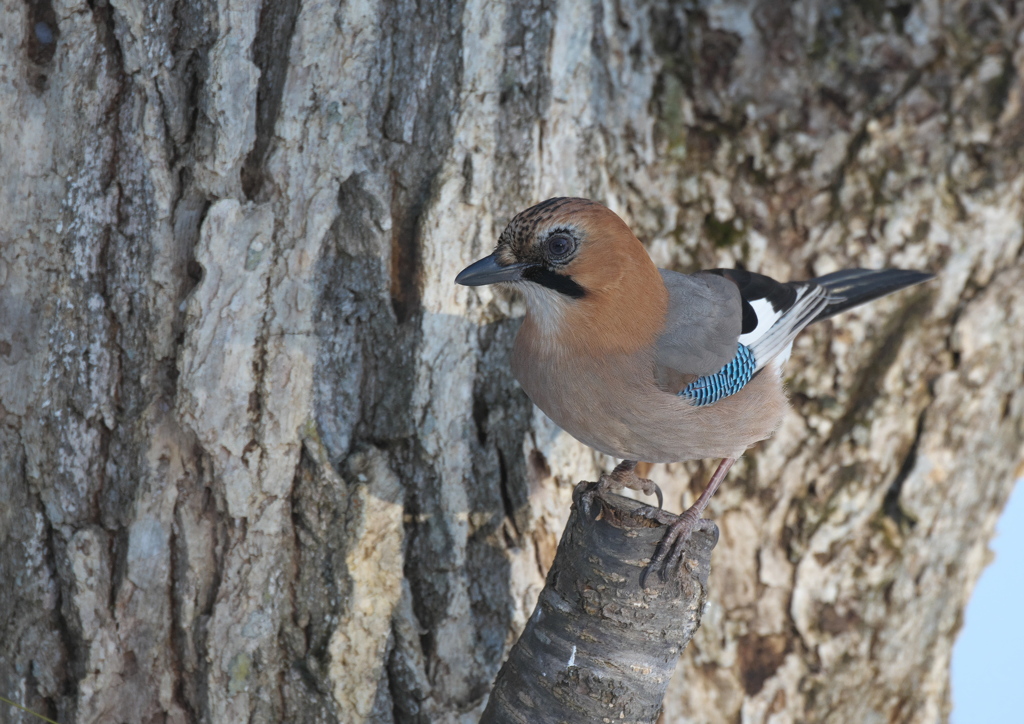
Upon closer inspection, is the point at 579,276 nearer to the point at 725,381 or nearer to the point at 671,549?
the point at 725,381

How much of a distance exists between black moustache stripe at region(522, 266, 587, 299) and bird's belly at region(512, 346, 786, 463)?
0.66ft

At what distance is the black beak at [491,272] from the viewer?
7.80 ft

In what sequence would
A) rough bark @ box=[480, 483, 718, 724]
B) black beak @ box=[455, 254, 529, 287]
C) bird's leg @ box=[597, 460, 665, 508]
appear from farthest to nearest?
bird's leg @ box=[597, 460, 665, 508] → black beak @ box=[455, 254, 529, 287] → rough bark @ box=[480, 483, 718, 724]

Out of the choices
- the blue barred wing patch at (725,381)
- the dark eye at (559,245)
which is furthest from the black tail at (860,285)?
the dark eye at (559,245)

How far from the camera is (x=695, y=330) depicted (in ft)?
9.05

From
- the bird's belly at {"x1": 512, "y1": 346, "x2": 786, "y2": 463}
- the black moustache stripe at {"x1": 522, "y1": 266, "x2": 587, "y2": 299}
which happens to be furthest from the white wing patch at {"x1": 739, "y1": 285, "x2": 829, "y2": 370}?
the black moustache stripe at {"x1": 522, "y1": 266, "x2": 587, "y2": 299}

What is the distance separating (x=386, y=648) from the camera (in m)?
2.79

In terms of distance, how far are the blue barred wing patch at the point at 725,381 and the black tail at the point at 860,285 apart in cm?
44

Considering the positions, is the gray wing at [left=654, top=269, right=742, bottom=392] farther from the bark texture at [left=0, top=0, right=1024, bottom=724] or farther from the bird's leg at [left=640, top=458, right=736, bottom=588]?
the bark texture at [left=0, top=0, right=1024, bottom=724]

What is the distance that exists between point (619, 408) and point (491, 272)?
56 cm

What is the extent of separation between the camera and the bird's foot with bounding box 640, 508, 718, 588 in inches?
86.0

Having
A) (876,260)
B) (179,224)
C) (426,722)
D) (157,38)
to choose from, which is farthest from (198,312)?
(876,260)

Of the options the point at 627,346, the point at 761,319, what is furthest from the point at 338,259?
the point at 761,319

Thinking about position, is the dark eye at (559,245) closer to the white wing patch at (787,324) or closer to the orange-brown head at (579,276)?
the orange-brown head at (579,276)
